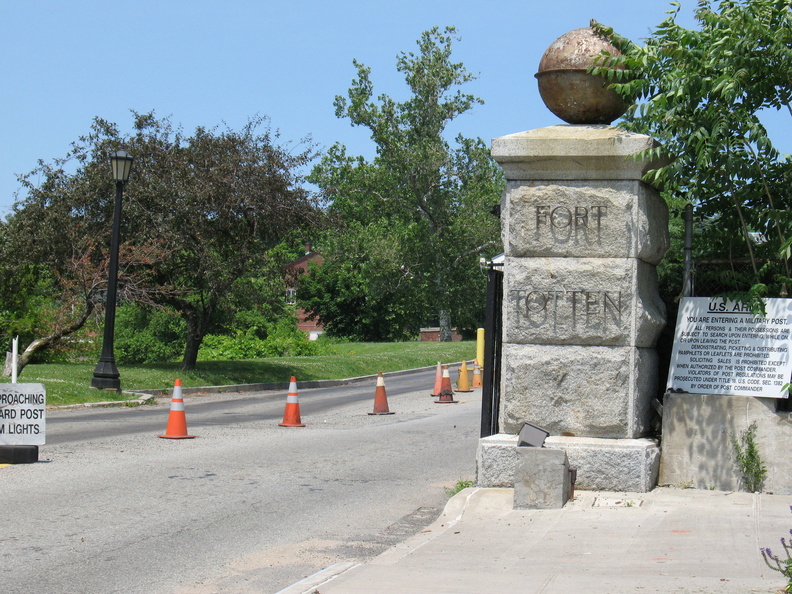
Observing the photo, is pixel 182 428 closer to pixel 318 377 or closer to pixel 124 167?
pixel 124 167

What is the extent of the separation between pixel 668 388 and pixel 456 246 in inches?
1745

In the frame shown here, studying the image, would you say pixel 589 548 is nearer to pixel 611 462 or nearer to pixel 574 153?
pixel 611 462

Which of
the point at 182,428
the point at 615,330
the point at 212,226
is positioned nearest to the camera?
the point at 615,330

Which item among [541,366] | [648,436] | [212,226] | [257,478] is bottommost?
[257,478]

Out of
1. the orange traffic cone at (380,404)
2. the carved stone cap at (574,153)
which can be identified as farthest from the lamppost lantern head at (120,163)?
the carved stone cap at (574,153)

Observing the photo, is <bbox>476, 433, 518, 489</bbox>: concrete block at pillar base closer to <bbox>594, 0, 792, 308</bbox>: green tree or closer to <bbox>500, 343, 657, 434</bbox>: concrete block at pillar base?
<bbox>500, 343, 657, 434</bbox>: concrete block at pillar base

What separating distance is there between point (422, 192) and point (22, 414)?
143 feet

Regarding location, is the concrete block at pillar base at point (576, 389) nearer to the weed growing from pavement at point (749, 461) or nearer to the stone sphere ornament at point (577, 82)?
the weed growing from pavement at point (749, 461)

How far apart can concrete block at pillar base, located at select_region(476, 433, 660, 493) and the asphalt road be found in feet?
2.56

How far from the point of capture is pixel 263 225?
25.6 meters

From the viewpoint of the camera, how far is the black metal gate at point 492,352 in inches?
327

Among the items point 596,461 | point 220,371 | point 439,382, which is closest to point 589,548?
point 596,461

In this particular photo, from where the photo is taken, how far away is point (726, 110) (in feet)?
24.3

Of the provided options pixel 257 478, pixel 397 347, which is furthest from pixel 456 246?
pixel 257 478
